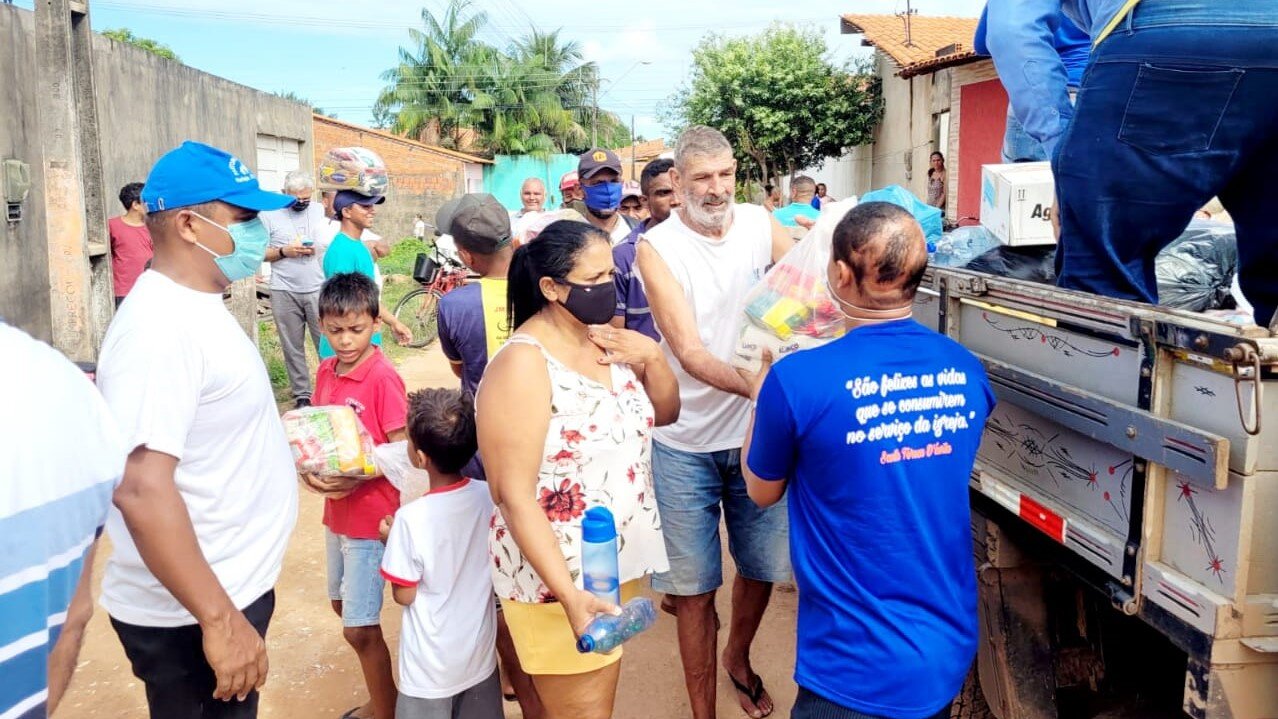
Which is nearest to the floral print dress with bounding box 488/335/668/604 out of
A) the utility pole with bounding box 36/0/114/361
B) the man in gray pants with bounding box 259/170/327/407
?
the man in gray pants with bounding box 259/170/327/407

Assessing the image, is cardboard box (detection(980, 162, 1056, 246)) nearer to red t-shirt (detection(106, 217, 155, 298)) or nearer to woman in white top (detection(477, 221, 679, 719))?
woman in white top (detection(477, 221, 679, 719))

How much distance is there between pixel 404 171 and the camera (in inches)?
1150

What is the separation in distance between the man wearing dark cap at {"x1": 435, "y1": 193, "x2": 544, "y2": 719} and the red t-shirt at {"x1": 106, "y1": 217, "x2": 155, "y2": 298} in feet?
18.1

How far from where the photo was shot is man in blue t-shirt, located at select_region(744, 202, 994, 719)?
208cm

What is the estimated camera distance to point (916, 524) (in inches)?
82.3

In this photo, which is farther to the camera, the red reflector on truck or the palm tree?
the palm tree

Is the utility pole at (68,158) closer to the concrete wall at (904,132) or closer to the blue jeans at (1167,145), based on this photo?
the blue jeans at (1167,145)

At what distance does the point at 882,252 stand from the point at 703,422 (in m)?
1.32

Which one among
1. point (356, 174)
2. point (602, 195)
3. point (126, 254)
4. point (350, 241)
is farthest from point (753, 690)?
point (126, 254)

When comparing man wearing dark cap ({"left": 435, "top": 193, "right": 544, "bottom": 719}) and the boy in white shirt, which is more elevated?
man wearing dark cap ({"left": 435, "top": 193, "right": 544, "bottom": 719})

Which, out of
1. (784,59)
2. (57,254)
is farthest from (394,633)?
(784,59)

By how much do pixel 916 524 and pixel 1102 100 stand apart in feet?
3.89

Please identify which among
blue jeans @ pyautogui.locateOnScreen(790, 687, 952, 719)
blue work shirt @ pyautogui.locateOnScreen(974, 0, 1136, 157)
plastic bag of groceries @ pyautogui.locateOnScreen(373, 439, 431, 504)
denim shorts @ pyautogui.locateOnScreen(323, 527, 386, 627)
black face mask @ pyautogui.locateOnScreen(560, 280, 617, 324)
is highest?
blue work shirt @ pyautogui.locateOnScreen(974, 0, 1136, 157)

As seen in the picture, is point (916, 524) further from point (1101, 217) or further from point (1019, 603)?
point (1101, 217)
